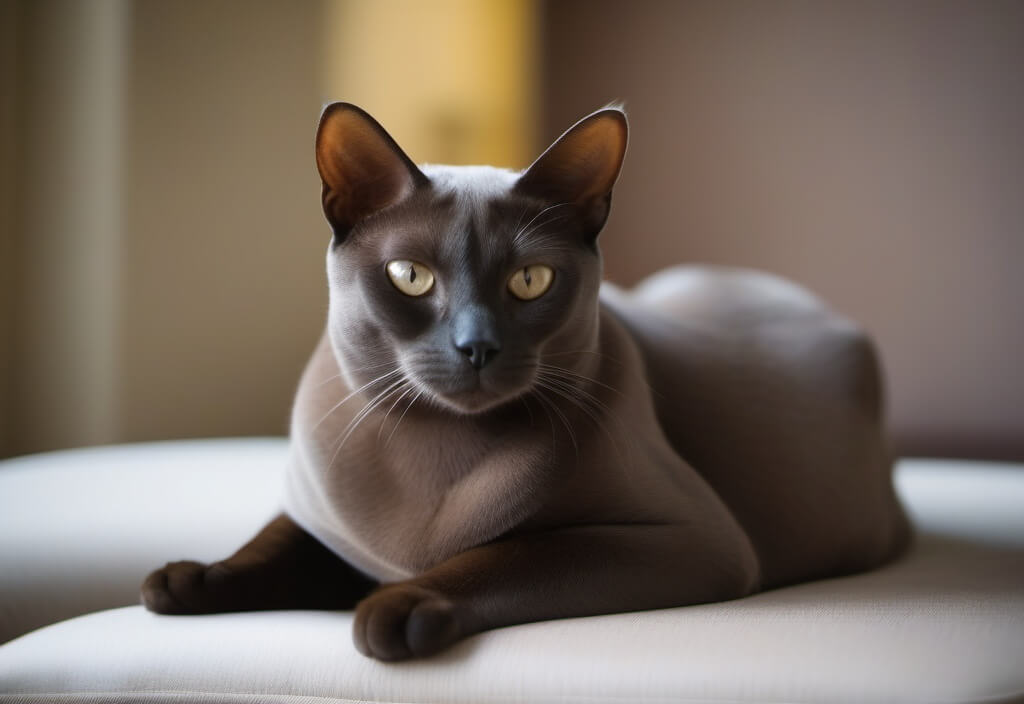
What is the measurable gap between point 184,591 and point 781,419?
2.55 feet

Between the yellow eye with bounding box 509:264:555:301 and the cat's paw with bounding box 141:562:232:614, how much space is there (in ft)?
1.47

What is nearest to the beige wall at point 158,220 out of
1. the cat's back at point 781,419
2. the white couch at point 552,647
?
the white couch at point 552,647

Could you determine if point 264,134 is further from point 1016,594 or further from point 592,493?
point 1016,594

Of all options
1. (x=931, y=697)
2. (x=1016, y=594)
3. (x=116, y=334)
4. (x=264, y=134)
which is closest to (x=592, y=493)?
(x=931, y=697)

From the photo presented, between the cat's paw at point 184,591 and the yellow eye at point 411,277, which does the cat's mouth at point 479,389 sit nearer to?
the yellow eye at point 411,277

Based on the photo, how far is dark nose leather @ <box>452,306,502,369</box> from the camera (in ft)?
2.80

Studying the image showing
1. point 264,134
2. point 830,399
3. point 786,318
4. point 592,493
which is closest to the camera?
point 592,493

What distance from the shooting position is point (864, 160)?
261 cm

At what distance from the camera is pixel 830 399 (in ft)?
4.48

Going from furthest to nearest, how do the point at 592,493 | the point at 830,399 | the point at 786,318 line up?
the point at 786,318 → the point at 830,399 → the point at 592,493

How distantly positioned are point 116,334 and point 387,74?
997mm

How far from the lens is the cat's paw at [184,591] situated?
1004 mm

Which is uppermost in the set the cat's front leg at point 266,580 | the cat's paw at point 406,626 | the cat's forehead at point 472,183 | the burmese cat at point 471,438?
the cat's forehead at point 472,183

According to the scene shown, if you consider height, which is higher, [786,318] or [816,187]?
[816,187]
